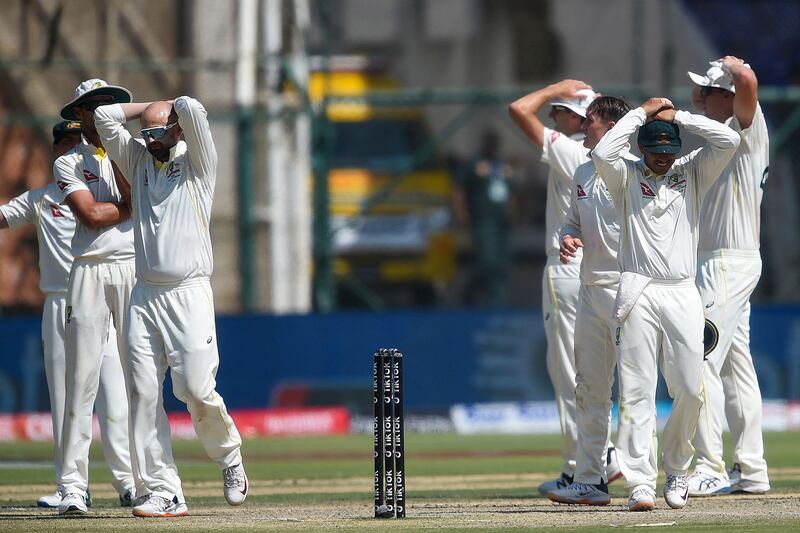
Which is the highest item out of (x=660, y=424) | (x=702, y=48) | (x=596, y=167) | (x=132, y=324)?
(x=702, y=48)

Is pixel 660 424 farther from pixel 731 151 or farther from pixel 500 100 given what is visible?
pixel 731 151

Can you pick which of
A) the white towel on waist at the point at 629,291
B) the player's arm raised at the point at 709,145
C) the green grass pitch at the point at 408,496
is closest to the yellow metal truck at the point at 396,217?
the green grass pitch at the point at 408,496

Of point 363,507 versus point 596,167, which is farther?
point 363,507

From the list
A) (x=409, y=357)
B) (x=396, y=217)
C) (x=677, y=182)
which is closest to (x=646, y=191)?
(x=677, y=182)

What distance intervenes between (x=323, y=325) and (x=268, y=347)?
26.6 inches

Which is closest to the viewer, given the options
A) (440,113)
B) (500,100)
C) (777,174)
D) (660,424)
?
(660,424)

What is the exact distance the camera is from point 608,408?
9.07m

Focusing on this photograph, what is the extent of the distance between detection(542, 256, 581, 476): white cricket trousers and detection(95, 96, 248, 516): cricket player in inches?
87.9

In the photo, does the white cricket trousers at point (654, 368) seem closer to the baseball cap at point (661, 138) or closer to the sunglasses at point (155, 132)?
the baseball cap at point (661, 138)

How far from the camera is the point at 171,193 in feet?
28.0

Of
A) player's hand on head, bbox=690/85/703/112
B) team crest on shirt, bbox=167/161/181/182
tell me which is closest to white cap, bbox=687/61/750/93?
player's hand on head, bbox=690/85/703/112

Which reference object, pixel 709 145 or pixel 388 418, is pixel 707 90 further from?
pixel 388 418

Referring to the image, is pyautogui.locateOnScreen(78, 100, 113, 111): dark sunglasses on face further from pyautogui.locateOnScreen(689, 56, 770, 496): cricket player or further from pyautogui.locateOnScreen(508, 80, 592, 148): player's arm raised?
pyautogui.locateOnScreen(689, 56, 770, 496): cricket player

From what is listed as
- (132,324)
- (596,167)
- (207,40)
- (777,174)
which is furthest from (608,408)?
(207,40)
